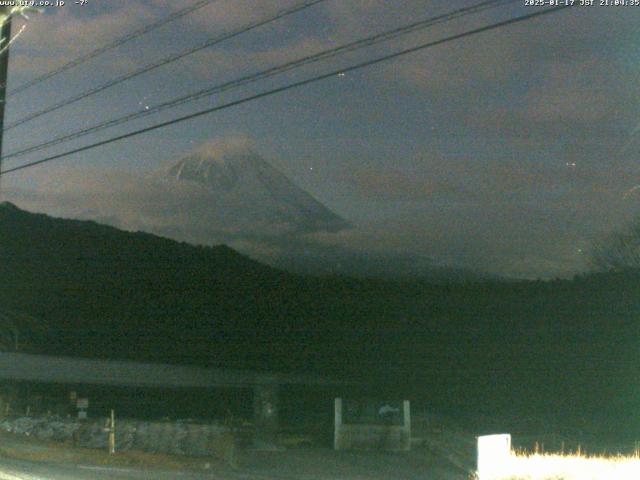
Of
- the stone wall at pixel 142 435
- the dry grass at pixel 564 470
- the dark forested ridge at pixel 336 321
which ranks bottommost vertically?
the stone wall at pixel 142 435

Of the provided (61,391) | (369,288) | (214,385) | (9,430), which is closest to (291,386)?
(214,385)

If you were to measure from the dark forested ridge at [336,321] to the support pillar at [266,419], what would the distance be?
14.0 meters

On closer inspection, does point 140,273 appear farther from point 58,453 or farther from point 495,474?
point 495,474

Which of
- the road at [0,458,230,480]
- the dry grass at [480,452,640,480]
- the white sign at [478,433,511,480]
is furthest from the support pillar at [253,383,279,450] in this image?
the dry grass at [480,452,640,480]

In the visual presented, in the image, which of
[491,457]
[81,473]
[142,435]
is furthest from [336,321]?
[491,457]

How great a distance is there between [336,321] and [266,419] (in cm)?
3438

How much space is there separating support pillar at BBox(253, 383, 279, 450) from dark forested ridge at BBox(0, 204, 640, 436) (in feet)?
46.0

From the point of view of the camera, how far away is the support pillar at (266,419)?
24.3m

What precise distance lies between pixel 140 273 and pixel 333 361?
29571mm

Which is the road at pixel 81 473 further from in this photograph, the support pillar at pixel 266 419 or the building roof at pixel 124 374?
the building roof at pixel 124 374

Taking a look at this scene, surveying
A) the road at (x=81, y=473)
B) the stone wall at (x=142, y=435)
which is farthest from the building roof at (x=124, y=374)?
the road at (x=81, y=473)

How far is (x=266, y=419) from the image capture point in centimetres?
2734

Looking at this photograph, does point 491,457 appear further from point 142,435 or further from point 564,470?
point 142,435

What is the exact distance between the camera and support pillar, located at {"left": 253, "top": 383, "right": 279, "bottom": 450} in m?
24.3
